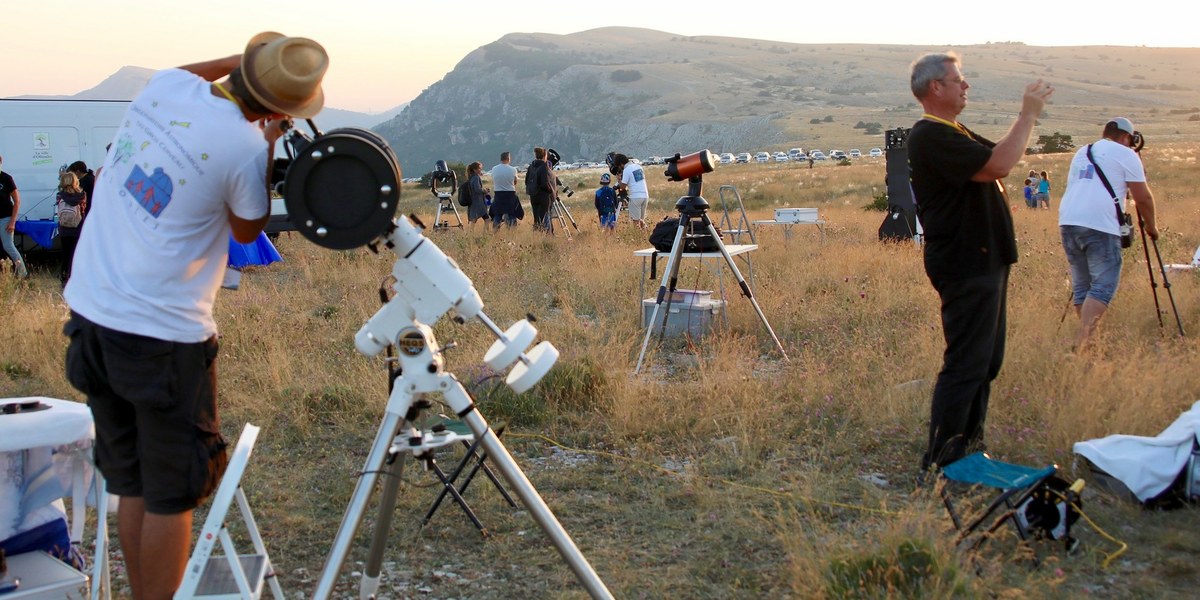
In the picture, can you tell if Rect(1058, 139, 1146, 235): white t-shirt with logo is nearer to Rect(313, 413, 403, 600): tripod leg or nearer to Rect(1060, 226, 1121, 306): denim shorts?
Rect(1060, 226, 1121, 306): denim shorts

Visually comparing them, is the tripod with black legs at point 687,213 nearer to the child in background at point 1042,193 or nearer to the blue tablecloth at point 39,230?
the blue tablecloth at point 39,230

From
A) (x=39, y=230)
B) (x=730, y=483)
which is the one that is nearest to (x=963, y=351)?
(x=730, y=483)

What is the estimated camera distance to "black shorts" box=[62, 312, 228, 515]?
2469mm

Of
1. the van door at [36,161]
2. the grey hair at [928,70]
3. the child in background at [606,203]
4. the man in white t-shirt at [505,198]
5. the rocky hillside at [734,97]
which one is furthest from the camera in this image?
the rocky hillside at [734,97]

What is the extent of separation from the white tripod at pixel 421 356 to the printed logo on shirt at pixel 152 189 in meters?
0.56

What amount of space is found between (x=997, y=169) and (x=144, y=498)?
11.3ft

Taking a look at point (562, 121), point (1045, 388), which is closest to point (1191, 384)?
point (1045, 388)

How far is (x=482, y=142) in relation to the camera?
14800cm

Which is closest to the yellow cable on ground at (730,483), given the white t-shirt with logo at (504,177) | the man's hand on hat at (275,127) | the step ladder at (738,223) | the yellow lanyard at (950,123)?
the yellow lanyard at (950,123)

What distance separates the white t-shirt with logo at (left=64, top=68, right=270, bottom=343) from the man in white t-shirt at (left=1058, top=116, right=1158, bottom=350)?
5536mm

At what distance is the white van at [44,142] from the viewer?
44.6ft

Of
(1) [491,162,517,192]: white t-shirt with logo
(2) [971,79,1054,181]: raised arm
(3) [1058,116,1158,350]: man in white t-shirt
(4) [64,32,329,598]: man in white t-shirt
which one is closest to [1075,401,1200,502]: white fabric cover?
(2) [971,79,1054,181]: raised arm

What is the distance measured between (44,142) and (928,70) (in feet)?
43.8

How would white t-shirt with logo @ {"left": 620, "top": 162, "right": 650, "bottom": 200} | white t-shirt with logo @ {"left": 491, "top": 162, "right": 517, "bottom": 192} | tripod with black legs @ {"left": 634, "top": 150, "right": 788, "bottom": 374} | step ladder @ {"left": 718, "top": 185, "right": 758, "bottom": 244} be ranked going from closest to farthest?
tripod with black legs @ {"left": 634, "top": 150, "right": 788, "bottom": 374}, step ladder @ {"left": 718, "top": 185, "right": 758, "bottom": 244}, white t-shirt with logo @ {"left": 620, "top": 162, "right": 650, "bottom": 200}, white t-shirt with logo @ {"left": 491, "top": 162, "right": 517, "bottom": 192}
